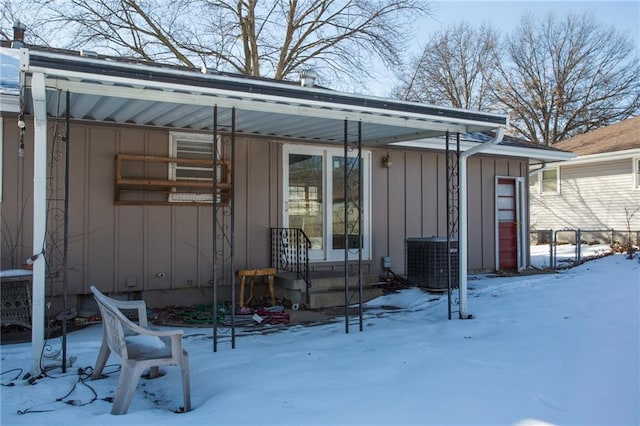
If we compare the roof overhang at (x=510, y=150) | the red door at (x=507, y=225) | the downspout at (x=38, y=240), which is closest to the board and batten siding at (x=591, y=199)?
the roof overhang at (x=510, y=150)

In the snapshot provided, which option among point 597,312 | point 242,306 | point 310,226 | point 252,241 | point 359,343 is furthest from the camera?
point 310,226

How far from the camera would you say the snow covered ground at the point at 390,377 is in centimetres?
306

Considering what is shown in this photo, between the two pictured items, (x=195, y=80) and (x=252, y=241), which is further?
(x=252, y=241)

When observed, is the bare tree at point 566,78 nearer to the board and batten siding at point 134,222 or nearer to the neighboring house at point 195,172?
the neighboring house at point 195,172

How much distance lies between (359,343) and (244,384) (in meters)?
1.52

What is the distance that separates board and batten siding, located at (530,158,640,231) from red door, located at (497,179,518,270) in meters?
6.60

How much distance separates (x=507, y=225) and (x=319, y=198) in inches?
175

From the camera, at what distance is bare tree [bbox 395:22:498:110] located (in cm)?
2578

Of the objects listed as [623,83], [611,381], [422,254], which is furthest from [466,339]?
[623,83]

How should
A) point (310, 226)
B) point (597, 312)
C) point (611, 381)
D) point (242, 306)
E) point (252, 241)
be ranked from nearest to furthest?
point (611, 381) < point (597, 312) < point (242, 306) < point (252, 241) < point (310, 226)

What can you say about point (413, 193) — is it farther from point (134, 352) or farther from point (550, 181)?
point (550, 181)

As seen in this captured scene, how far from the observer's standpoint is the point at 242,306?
6719mm

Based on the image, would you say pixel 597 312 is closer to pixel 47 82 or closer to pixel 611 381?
pixel 611 381

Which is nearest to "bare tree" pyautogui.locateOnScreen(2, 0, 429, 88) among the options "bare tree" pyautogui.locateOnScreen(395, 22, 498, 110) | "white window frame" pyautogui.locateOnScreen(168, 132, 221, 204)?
"bare tree" pyautogui.locateOnScreen(395, 22, 498, 110)
